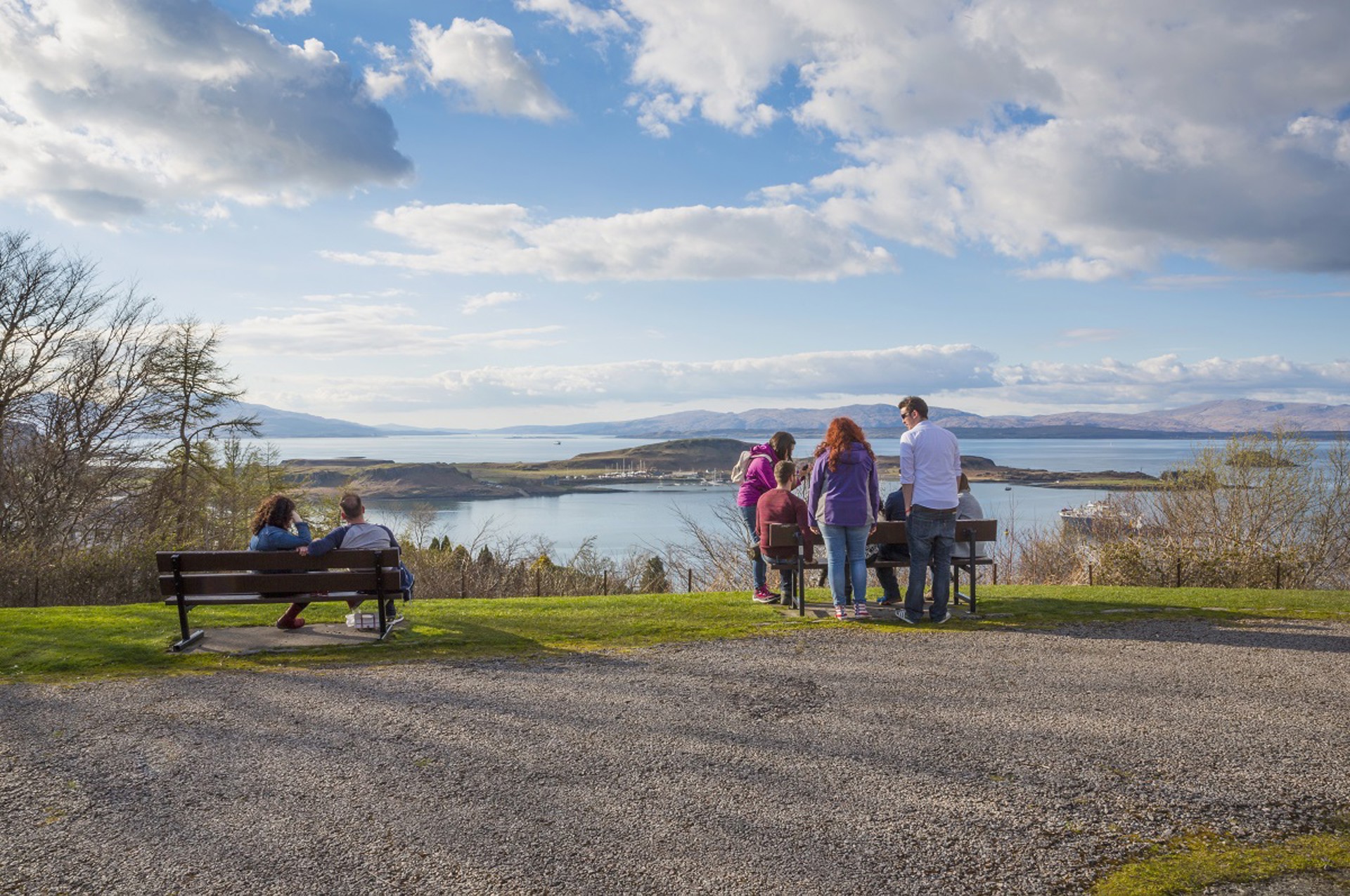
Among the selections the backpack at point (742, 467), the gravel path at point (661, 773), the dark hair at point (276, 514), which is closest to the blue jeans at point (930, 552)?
the gravel path at point (661, 773)

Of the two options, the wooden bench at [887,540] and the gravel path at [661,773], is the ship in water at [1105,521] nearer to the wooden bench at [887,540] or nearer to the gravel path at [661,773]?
the wooden bench at [887,540]

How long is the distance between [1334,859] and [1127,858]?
753mm

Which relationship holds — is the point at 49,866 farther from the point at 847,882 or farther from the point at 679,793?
the point at 847,882

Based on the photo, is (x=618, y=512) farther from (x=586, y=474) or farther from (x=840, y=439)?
(x=840, y=439)

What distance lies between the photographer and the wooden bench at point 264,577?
6.82 metres

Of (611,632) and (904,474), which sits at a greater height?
(904,474)

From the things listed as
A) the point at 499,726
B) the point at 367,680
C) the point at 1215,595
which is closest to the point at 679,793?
the point at 499,726

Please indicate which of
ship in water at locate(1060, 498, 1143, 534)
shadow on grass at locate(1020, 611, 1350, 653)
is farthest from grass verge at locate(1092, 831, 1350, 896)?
ship in water at locate(1060, 498, 1143, 534)

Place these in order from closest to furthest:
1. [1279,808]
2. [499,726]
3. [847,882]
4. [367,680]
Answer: [847,882], [1279,808], [499,726], [367,680]

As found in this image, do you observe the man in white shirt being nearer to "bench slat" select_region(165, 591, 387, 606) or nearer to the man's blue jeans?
the man's blue jeans

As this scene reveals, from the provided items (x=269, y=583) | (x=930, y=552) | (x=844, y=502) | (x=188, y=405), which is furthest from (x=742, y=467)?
(x=188, y=405)

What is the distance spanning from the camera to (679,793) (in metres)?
3.86

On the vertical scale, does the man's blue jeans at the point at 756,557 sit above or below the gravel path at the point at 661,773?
above

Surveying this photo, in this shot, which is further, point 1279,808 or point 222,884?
point 1279,808
